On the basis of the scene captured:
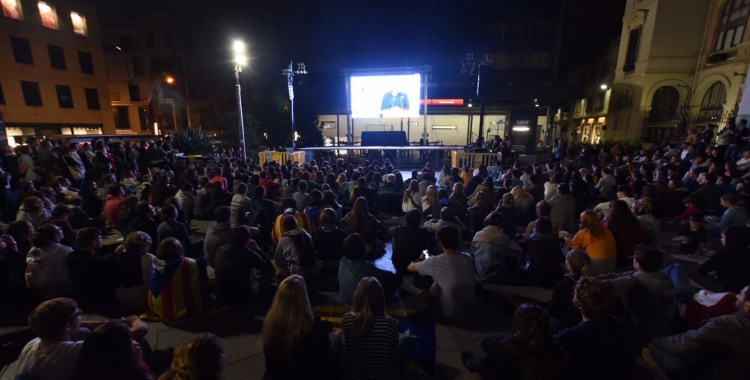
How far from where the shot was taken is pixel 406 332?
333cm

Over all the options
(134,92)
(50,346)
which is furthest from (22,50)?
(50,346)

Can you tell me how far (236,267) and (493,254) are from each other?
3052 millimetres

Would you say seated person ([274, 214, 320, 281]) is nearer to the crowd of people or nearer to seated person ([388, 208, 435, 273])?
the crowd of people

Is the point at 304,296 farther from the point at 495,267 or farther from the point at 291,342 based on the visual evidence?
the point at 495,267

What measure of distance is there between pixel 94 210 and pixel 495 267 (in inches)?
287

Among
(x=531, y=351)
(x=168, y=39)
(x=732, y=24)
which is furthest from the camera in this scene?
(x=168, y=39)

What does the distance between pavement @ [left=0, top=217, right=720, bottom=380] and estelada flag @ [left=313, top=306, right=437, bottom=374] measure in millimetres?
44

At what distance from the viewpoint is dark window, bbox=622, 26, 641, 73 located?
62.3ft

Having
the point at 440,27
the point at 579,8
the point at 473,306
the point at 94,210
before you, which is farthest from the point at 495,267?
the point at 579,8

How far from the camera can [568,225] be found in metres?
5.70

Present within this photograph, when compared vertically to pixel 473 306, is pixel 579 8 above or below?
above

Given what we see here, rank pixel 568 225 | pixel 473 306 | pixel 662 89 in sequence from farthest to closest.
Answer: pixel 662 89, pixel 568 225, pixel 473 306

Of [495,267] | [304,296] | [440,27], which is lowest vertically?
[495,267]

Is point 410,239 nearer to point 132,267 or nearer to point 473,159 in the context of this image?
point 132,267
